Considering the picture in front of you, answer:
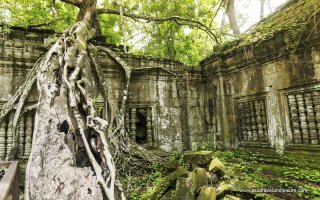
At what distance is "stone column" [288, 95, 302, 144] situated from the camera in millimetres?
4051

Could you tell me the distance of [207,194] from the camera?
2898 millimetres

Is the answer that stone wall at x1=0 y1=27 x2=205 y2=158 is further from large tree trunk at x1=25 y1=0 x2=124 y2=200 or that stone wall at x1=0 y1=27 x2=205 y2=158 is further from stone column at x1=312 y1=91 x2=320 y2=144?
stone column at x1=312 y1=91 x2=320 y2=144

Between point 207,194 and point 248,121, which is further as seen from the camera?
point 248,121

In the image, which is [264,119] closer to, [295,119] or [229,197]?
[295,119]

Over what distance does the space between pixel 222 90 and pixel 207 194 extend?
3.29 meters

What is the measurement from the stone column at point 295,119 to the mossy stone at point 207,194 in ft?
7.16

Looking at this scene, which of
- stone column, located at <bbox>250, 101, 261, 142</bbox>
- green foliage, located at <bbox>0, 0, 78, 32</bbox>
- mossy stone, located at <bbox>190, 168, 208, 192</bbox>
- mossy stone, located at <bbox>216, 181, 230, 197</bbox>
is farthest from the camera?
green foliage, located at <bbox>0, 0, 78, 32</bbox>

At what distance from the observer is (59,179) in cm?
208

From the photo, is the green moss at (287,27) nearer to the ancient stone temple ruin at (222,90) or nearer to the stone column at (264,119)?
the ancient stone temple ruin at (222,90)

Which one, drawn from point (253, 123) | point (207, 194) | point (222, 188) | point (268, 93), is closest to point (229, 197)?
point (222, 188)

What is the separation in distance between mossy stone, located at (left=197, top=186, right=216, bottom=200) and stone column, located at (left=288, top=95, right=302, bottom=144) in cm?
218

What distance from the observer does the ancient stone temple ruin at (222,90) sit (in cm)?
396

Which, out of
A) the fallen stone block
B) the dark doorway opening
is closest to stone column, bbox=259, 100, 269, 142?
the fallen stone block

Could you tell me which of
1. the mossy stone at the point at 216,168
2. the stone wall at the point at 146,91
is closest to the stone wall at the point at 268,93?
the stone wall at the point at 146,91
